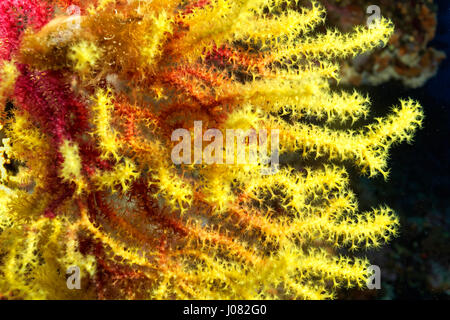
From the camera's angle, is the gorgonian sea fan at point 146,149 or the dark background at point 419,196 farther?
the dark background at point 419,196

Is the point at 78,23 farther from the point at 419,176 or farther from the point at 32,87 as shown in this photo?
the point at 419,176

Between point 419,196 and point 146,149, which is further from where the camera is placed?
point 419,196

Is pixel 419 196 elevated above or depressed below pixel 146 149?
below

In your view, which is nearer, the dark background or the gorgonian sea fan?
the gorgonian sea fan

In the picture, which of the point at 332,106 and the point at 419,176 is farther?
the point at 419,176

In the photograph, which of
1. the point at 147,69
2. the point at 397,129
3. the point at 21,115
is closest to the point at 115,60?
the point at 147,69

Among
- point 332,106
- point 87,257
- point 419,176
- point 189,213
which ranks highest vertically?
point 332,106

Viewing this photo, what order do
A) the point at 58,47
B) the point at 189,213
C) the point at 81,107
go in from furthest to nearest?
1. the point at 189,213
2. the point at 81,107
3. the point at 58,47

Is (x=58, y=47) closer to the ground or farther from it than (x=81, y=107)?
farther from it
